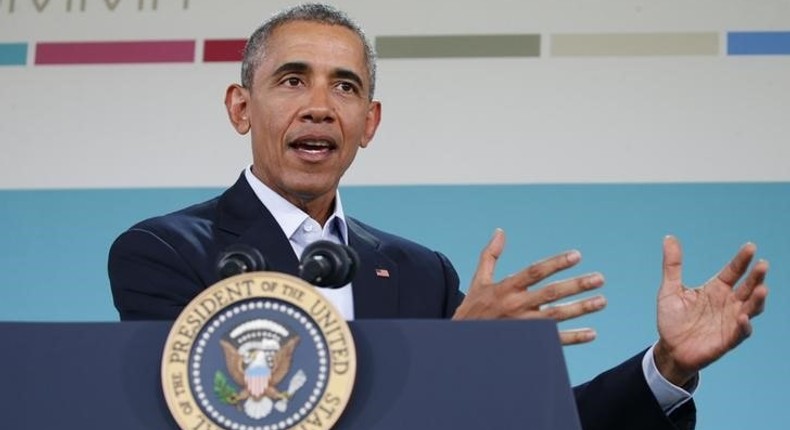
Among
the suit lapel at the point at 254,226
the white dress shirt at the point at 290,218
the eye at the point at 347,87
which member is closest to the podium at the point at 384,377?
the suit lapel at the point at 254,226

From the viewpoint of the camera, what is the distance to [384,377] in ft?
3.94

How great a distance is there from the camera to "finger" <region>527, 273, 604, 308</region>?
53.7 inches

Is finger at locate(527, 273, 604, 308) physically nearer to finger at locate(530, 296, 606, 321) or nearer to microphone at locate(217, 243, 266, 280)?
finger at locate(530, 296, 606, 321)

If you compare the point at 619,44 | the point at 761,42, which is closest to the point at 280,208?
the point at 619,44

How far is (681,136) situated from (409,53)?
26.2 inches

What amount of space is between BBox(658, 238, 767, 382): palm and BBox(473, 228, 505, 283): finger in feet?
0.71

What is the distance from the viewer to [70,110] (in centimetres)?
321

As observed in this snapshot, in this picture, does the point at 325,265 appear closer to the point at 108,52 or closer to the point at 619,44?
the point at 619,44

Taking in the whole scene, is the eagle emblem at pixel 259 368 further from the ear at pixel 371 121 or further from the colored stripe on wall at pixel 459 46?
the colored stripe on wall at pixel 459 46

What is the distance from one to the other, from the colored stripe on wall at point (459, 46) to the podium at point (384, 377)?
193cm

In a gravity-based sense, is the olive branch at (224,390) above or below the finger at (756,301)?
below

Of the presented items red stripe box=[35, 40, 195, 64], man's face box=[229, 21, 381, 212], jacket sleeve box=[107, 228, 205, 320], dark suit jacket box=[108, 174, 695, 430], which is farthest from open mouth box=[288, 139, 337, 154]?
red stripe box=[35, 40, 195, 64]

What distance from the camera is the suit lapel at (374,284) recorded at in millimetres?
1954

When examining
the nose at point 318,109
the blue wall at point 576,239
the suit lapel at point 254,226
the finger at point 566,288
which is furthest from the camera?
the blue wall at point 576,239
